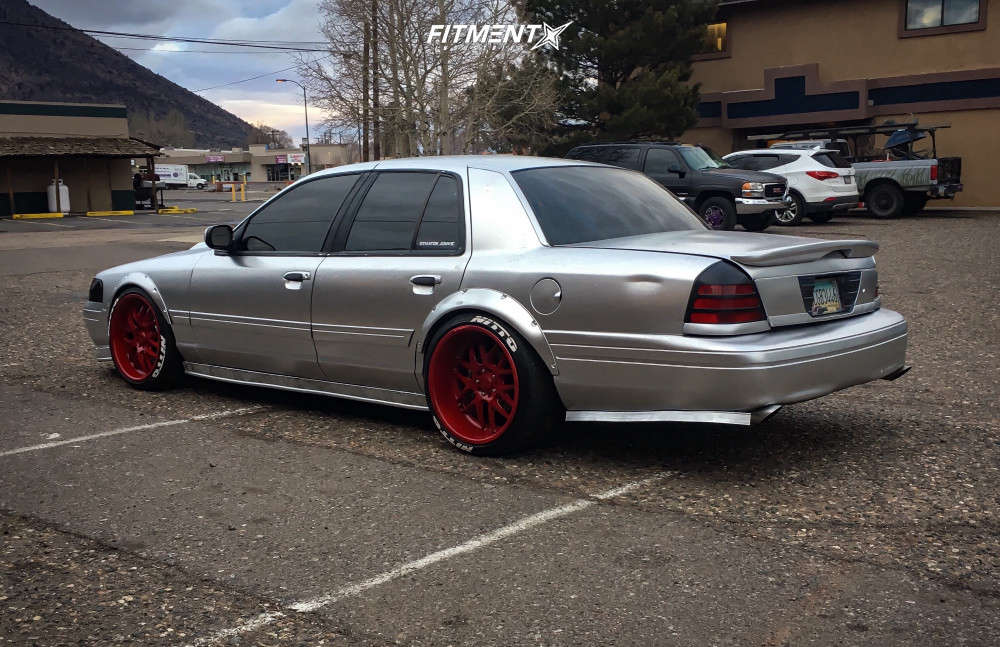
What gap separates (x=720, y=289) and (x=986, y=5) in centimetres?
2950

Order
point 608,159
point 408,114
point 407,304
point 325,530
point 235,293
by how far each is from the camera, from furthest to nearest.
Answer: point 408,114 < point 608,159 < point 235,293 < point 407,304 < point 325,530

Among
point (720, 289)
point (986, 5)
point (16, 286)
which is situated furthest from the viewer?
point (986, 5)

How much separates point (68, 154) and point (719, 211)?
3037cm

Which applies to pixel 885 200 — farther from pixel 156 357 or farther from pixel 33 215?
pixel 33 215

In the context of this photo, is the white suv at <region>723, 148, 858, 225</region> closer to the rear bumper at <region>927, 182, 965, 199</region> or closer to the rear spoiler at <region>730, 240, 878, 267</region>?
the rear bumper at <region>927, 182, 965, 199</region>

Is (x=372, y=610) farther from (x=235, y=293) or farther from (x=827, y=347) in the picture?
(x=235, y=293)

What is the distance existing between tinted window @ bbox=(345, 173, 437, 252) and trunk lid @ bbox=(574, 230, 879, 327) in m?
1.02

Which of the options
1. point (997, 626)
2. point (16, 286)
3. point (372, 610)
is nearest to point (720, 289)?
point (997, 626)

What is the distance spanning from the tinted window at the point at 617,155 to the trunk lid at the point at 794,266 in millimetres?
14355

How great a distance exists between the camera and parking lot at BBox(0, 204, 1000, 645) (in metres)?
3.22

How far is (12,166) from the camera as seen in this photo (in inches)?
1602

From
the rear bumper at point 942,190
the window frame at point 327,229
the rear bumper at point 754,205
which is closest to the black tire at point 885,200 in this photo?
the rear bumper at point 942,190

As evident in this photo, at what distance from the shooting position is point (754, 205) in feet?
59.8

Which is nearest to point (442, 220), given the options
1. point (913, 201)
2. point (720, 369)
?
point (720, 369)
